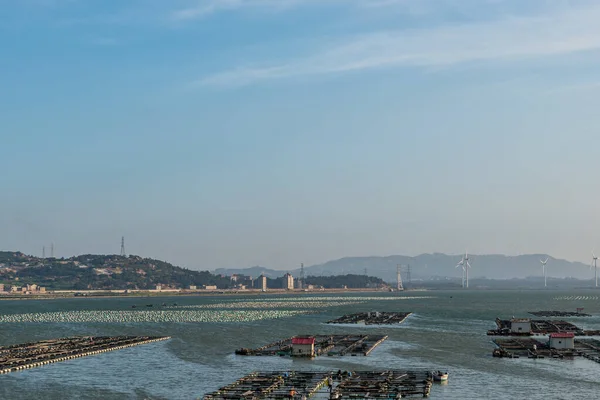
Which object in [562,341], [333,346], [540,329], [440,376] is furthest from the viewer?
[540,329]

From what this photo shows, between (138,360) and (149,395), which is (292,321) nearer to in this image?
(138,360)

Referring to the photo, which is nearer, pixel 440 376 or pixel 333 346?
pixel 440 376

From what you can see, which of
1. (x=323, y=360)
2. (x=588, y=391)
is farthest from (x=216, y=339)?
(x=588, y=391)

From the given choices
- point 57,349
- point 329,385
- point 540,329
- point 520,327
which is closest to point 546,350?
point 520,327

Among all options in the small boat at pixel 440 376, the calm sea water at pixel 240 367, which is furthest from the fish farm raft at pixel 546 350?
the small boat at pixel 440 376

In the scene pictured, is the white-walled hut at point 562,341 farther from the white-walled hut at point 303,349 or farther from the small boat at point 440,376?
the white-walled hut at point 303,349

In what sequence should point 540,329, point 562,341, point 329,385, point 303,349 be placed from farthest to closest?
point 540,329 < point 562,341 < point 303,349 < point 329,385

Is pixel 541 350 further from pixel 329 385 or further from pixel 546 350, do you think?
pixel 329 385
